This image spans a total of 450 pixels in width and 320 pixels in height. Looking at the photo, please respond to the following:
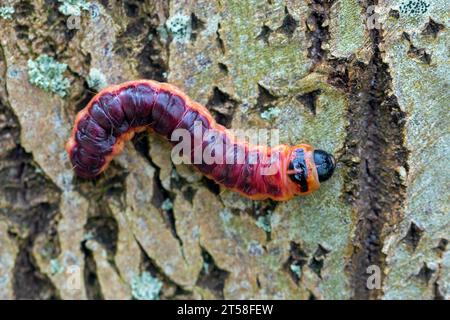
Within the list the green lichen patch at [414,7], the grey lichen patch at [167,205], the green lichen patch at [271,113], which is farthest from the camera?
the grey lichen patch at [167,205]

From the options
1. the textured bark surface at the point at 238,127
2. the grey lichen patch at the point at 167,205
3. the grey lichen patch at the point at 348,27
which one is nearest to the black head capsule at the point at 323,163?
the textured bark surface at the point at 238,127

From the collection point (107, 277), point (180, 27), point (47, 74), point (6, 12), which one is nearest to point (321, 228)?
point (107, 277)

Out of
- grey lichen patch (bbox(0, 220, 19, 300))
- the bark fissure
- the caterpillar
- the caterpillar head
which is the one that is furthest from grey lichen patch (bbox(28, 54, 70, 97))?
the bark fissure

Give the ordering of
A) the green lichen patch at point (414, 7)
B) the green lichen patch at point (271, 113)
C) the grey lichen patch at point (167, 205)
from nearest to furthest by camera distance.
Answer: the green lichen patch at point (414, 7)
the green lichen patch at point (271, 113)
the grey lichen patch at point (167, 205)

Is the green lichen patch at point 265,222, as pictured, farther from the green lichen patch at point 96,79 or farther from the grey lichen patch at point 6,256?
the grey lichen patch at point 6,256

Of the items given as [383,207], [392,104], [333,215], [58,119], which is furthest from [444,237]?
[58,119]

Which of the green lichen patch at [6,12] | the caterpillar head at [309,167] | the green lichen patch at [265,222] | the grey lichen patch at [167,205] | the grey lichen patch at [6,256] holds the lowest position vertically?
the grey lichen patch at [6,256]

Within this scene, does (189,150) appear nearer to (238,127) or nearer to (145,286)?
(238,127)

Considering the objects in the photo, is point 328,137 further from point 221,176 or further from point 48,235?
point 48,235
